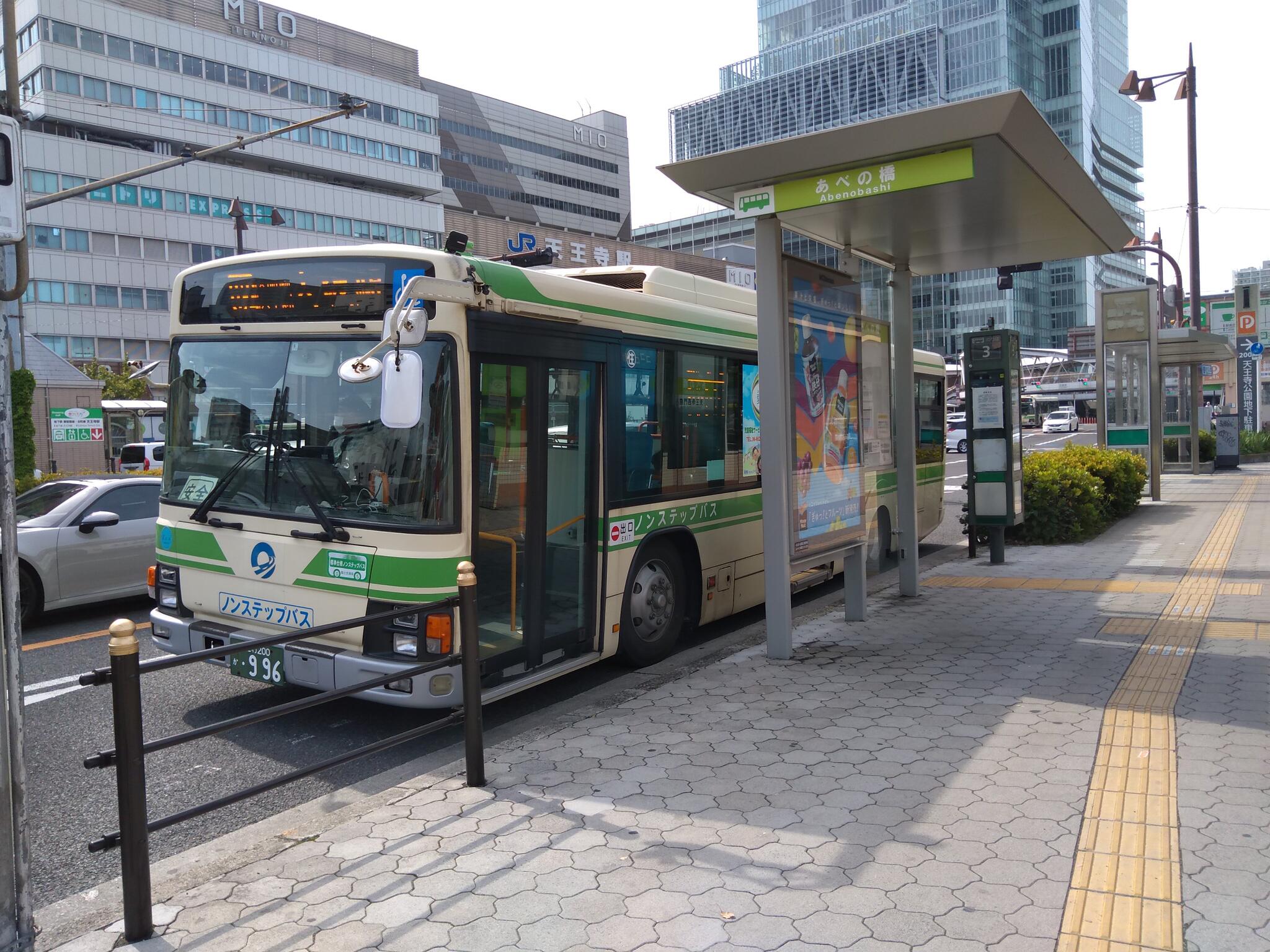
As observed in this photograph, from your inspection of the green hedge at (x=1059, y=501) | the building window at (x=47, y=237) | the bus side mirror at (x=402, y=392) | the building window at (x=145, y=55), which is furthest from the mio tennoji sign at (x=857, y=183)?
Answer: the building window at (x=145, y=55)

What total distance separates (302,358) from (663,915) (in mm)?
3703

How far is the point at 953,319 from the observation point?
95.2 m

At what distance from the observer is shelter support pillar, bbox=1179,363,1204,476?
2516cm

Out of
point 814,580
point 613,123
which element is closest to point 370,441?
point 814,580

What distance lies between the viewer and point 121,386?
45.0 metres

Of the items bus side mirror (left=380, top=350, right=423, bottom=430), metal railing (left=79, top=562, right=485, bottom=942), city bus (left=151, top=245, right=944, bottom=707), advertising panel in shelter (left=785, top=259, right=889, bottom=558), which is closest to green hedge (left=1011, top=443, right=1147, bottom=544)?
advertising panel in shelter (left=785, top=259, right=889, bottom=558)

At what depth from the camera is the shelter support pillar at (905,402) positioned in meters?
9.08

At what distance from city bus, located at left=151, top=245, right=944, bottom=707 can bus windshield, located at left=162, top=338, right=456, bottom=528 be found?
0.01m

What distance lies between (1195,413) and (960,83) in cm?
10136

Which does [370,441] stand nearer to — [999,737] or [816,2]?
[999,737]

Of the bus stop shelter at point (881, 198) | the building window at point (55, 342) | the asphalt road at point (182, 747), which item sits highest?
the building window at point (55, 342)

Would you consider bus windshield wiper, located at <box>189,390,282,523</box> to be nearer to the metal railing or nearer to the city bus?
the city bus

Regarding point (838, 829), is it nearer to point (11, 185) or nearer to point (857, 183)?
point (11, 185)

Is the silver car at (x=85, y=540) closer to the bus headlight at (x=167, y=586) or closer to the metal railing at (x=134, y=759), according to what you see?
the bus headlight at (x=167, y=586)
